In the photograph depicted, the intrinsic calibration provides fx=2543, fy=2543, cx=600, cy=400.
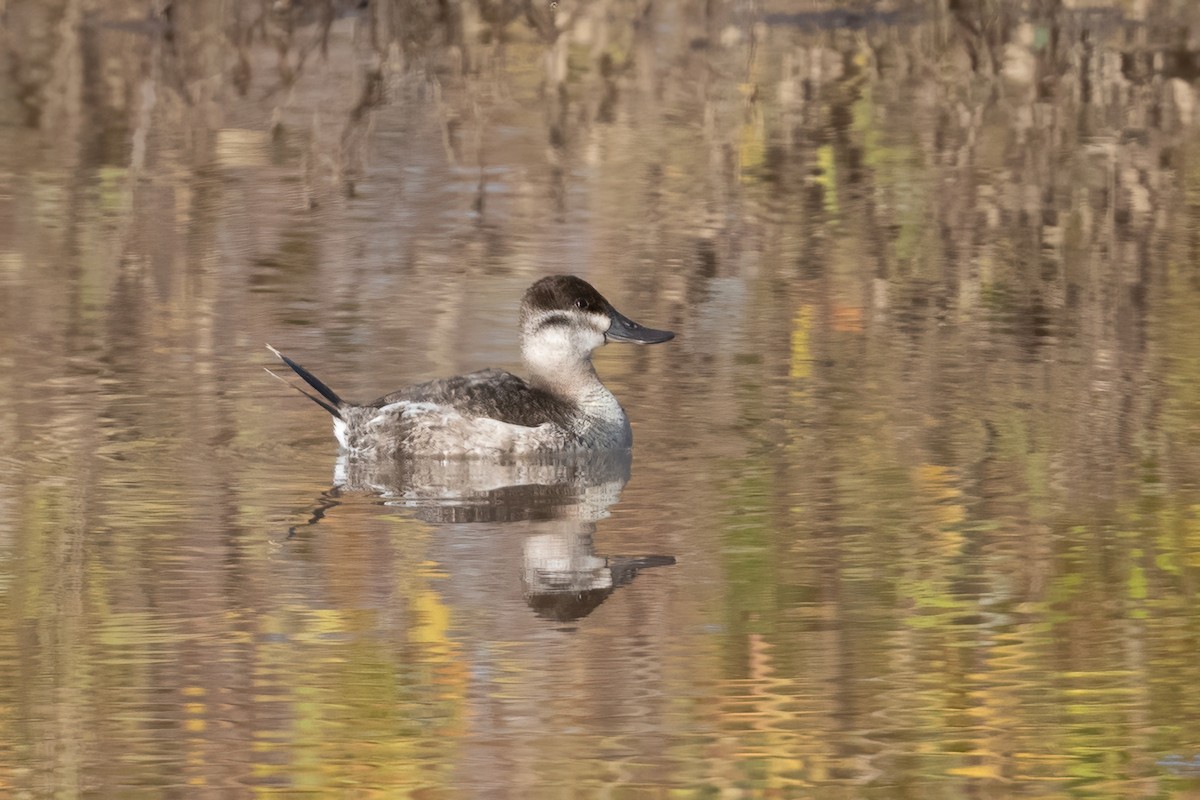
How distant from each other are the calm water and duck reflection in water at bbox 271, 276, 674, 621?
2.5 inches

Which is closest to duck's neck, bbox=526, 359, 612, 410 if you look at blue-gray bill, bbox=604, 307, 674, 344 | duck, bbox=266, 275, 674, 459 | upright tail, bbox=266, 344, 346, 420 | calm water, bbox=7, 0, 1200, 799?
duck, bbox=266, 275, 674, 459

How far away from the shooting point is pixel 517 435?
10.5m

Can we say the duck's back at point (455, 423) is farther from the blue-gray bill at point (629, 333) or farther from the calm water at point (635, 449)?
the blue-gray bill at point (629, 333)

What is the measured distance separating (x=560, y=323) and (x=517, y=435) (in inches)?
29.8

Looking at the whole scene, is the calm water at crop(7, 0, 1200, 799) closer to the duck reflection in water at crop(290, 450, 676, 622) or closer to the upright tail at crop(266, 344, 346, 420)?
the duck reflection in water at crop(290, 450, 676, 622)

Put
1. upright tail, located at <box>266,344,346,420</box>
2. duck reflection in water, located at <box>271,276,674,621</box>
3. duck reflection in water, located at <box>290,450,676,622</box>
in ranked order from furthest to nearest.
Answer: upright tail, located at <box>266,344,346,420</box> → duck reflection in water, located at <box>271,276,674,621</box> → duck reflection in water, located at <box>290,450,676,622</box>

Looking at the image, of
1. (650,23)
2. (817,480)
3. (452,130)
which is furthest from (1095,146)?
(817,480)

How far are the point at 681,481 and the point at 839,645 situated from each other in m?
2.39

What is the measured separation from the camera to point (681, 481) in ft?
32.2

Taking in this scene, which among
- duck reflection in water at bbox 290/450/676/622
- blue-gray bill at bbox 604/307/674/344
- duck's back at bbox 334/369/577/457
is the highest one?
blue-gray bill at bbox 604/307/674/344

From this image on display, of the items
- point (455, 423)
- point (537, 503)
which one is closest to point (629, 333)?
point (455, 423)

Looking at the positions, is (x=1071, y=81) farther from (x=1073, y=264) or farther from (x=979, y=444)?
(x=979, y=444)

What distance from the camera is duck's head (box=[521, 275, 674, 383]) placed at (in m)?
11.0

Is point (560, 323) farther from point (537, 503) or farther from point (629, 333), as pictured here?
point (537, 503)
